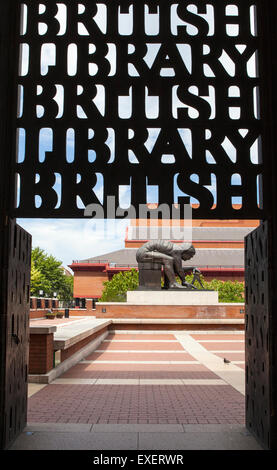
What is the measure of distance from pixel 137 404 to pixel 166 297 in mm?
16040

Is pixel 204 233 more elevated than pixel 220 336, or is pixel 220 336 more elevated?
pixel 204 233

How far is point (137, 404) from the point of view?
23.0 feet

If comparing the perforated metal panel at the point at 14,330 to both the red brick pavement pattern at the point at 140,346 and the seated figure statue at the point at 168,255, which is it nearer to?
the red brick pavement pattern at the point at 140,346

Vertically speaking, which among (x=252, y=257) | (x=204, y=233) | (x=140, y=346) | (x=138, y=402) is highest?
(x=204, y=233)

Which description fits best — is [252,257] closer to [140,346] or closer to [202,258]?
[140,346]

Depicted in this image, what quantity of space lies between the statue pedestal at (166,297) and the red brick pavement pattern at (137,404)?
14.3 metres

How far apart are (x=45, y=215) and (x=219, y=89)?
7.79ft

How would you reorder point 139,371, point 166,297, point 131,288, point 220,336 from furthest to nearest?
point 131,288
point 166,297
point 220,336
point 139,371

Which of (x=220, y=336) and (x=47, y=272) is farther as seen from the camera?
(x=47, y=272)

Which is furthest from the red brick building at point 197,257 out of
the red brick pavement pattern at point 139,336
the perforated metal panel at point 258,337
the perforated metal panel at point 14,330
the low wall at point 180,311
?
the perforated metal panel at point 14,330

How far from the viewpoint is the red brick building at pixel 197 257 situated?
181 feet

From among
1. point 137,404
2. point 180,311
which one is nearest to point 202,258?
point 180,311

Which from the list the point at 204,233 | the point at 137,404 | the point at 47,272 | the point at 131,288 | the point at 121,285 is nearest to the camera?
the point at 137,404

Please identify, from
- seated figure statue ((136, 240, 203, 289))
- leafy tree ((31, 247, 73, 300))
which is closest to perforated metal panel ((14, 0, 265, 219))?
seated figure statue ((136, 240, 203, 289))
